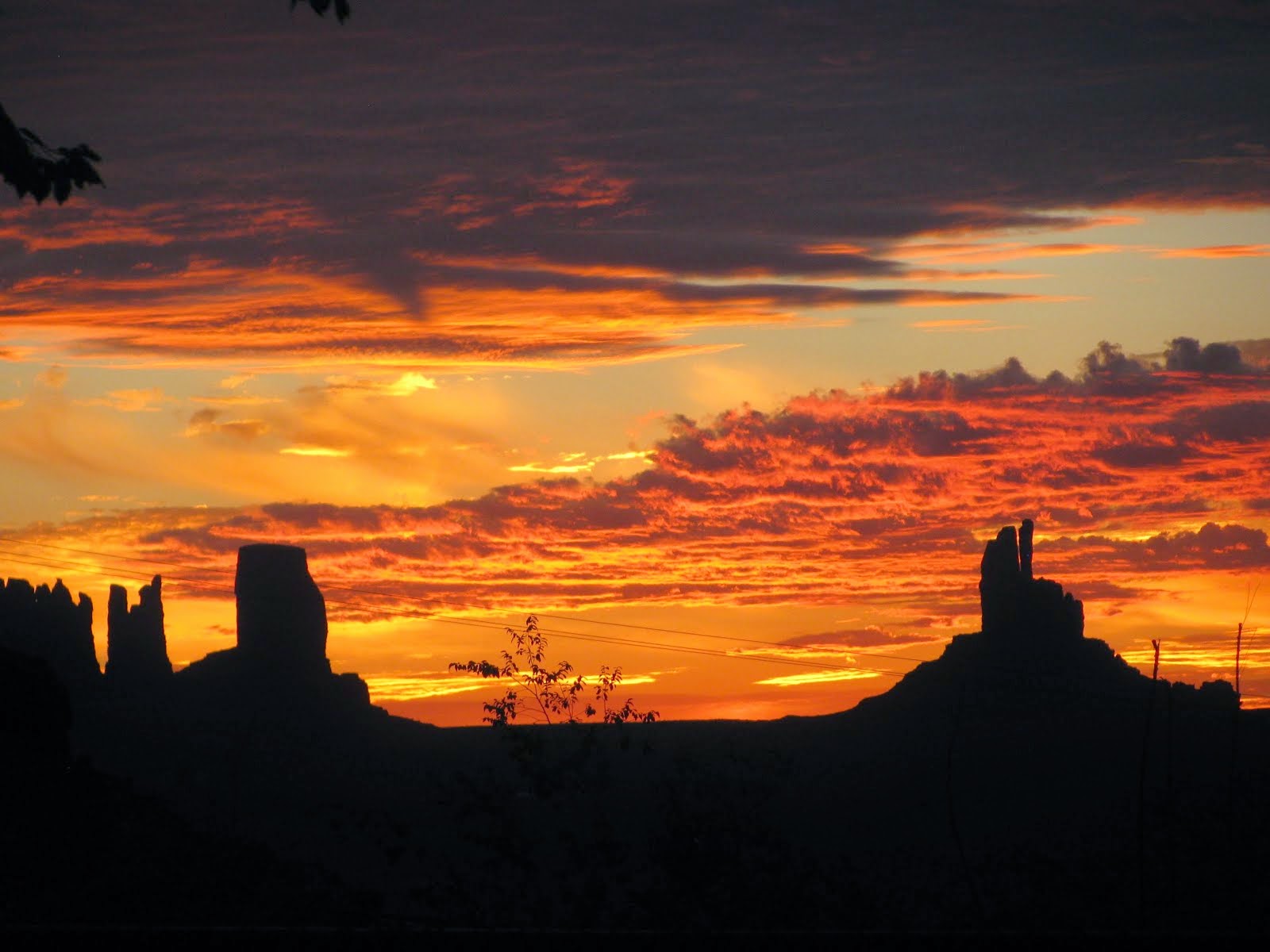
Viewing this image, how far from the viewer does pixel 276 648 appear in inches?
6821

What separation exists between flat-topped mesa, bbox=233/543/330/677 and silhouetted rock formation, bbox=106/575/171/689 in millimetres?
14649

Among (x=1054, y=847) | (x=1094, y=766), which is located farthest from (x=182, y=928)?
(x=1094, y=766)

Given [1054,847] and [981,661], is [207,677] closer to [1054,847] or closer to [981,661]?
[981,661]

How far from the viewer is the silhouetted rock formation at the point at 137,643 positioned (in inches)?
7003

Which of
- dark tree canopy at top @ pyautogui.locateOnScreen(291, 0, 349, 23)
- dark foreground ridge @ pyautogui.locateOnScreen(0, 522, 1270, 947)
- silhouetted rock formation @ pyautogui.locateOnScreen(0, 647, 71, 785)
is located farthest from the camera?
silhouetted rock formation @ pyautogui.locateOnScreen(0, 647, 71, 785)

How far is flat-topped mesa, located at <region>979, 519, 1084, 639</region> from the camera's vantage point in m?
166

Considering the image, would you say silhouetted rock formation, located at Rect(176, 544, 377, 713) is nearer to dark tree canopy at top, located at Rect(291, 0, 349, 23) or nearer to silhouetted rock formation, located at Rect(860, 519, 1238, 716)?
silhouetted rock formation, located at Rect(860, 519, 1238, 716)

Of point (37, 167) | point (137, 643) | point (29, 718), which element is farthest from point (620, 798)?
point (137, 643)

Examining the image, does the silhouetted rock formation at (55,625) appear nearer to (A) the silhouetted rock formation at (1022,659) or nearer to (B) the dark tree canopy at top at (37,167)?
(A) the silhouetted rock formation at (1022,659)

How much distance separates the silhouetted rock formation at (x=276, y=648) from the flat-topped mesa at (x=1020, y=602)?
81.8 m

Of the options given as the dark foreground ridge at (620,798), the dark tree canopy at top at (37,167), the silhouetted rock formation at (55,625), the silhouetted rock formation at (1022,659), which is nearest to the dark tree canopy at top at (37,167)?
the dark tree canopy at top at (37,167)

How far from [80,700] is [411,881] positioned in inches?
3805

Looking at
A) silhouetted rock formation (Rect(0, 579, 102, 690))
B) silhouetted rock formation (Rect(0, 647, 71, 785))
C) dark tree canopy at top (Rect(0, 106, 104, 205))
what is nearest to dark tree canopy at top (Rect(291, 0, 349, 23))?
dark tree canopy at top (Rect(0, 106, 104, 205))

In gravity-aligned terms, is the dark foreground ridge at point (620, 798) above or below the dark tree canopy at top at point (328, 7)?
below
